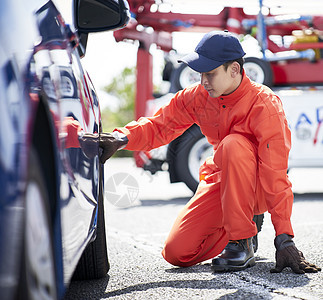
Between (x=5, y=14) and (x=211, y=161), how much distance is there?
208 cm

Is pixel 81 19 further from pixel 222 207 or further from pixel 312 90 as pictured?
pixel 312 90

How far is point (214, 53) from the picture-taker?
8.87 ft

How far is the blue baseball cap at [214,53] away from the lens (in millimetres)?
2697

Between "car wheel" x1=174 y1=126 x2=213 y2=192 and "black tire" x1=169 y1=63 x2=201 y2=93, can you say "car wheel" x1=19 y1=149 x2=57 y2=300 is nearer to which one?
"car wheel" x1=174 y1=126 x2=213 y2=192

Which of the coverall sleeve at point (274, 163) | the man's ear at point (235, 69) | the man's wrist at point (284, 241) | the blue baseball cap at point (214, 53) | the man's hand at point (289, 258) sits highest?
the blue baseball cap at point (214, 53)

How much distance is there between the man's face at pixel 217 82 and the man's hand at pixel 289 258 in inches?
30.1

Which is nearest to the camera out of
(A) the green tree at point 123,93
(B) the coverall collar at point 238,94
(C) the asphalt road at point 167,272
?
(C) the asphalt road at point 167,272

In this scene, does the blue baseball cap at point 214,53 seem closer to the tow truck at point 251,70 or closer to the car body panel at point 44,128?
the car body panel at point 44,128

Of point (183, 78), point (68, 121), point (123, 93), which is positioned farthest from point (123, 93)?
point (68, 121)

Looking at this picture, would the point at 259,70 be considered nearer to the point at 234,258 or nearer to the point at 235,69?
the point at 235,69

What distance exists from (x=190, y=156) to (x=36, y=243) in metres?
4.72

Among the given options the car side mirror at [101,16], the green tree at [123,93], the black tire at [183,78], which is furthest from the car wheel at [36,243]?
the green tree at [123,93]

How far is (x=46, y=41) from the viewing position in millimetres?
1448

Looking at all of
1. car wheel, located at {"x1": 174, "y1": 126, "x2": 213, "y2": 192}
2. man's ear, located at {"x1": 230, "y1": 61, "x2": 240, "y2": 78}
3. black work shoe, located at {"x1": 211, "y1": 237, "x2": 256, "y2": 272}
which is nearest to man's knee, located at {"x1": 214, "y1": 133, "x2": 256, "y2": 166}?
man's ear, located at {"x1": 230, "y1": 61, "x2": 240, "y2": 78}
